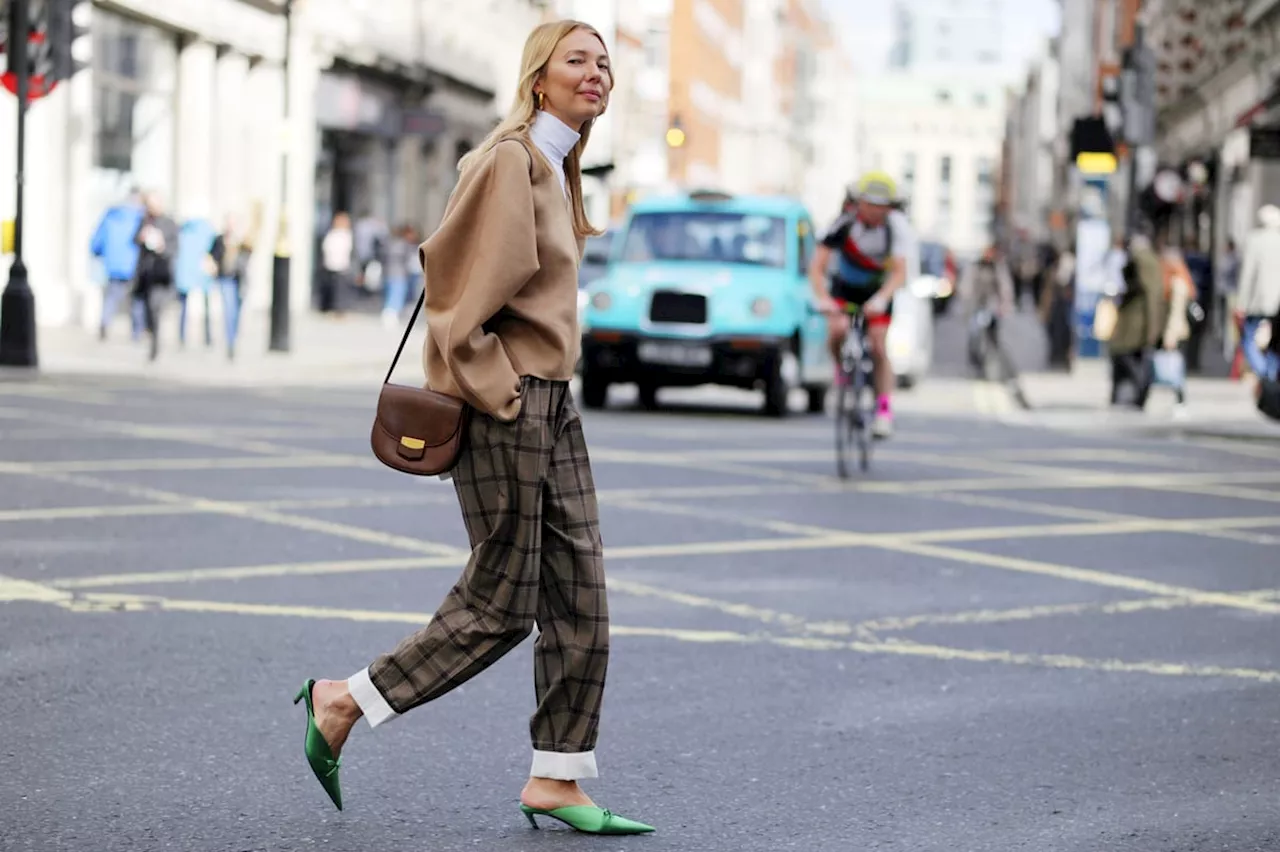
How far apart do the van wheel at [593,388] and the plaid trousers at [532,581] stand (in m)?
14.8

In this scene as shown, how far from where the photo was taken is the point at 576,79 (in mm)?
4832

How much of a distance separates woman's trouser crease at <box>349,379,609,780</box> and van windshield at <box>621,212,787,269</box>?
16.0 meters

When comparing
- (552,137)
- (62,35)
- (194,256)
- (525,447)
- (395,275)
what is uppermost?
(62,35)

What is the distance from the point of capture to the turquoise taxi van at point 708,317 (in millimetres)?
19734

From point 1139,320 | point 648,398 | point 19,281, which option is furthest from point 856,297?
point 19,281

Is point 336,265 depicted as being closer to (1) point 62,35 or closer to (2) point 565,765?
(1) point 62,35

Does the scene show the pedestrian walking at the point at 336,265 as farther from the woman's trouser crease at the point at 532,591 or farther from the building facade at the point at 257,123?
the woman's trouser crease at the point at 532,591

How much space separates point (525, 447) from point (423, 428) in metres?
0.21

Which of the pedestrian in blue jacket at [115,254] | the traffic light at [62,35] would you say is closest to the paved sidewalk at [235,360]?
the pedestrian in blue jacket at [115,254]

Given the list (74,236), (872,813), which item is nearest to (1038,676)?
(872,813)

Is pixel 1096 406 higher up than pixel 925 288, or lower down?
lower down

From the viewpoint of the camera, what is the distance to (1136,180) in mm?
23859

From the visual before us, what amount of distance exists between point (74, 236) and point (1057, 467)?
17.9m

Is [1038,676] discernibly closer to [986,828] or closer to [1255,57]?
[986,828]
